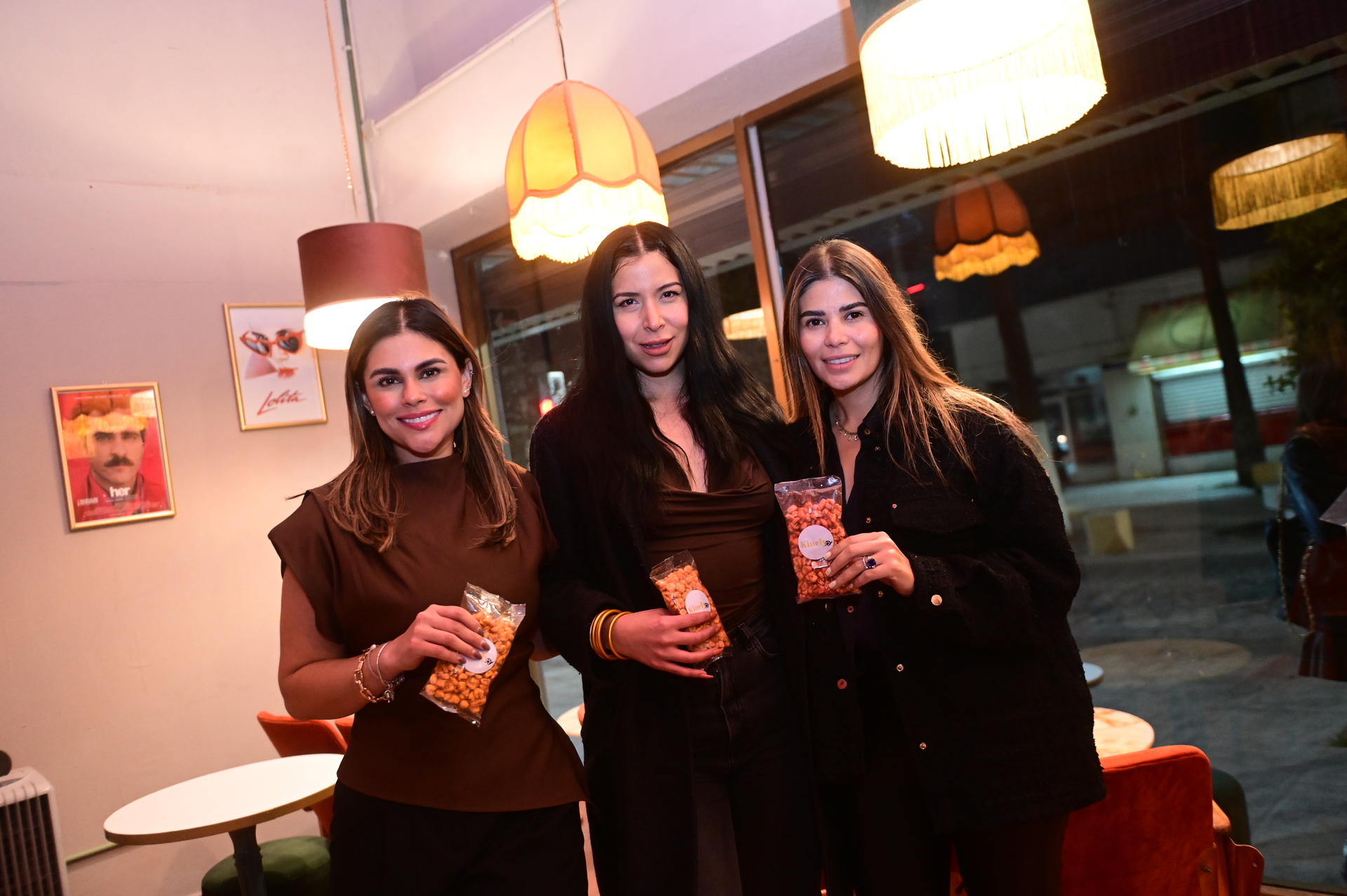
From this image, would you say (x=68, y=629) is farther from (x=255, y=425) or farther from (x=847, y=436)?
(x=847, y=436)

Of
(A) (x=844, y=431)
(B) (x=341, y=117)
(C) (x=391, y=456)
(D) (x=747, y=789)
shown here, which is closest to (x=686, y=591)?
(D) (x=747, y=789)

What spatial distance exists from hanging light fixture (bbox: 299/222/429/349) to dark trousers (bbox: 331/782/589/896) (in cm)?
191

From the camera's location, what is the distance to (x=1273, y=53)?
246 centimetres

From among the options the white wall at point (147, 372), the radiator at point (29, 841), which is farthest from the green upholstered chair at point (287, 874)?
the white wall at point (147, 372)

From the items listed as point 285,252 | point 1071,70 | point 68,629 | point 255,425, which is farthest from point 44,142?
point 1071,70

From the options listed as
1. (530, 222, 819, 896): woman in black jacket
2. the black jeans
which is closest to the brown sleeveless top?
(530, 222, 819, 896): woman in black jacket

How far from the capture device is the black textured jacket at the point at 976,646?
145 cm

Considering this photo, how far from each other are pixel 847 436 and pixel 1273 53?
5.82 feet

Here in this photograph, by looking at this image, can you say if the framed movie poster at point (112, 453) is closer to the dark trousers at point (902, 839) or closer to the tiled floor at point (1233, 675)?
the dark trousers at point (902, 839)

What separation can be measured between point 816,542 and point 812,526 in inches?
1.0

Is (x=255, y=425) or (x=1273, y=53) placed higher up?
(x=1273, y=53)

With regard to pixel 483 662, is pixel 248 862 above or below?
below

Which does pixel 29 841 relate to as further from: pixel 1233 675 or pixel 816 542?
pixel 1233 675

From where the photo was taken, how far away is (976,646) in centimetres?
147
